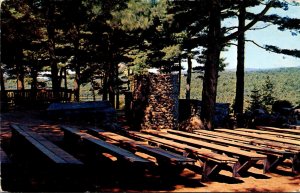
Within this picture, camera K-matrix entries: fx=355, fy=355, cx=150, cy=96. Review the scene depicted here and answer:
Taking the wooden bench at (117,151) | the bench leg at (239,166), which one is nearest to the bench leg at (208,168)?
the bench leg at (239,166)

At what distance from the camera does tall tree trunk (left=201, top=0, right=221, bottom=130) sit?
1398 centimetres

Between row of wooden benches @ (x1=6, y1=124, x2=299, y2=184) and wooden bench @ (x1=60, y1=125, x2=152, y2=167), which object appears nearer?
wooden bench @ (x1=60, y1=125, x2=152, y2=167)

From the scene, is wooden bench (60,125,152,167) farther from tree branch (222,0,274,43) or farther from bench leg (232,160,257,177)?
tree branch (222,0,274,43)

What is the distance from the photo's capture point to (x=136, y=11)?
98.0 feet

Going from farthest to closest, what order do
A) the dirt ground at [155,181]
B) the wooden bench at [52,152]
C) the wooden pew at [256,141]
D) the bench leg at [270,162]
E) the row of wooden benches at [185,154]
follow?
the wooden pew at [256,141], the bench leg at [270,162], the row of wooden benches at [185,154], the dirt ground at [155,181], the wooden bench at [52,152]

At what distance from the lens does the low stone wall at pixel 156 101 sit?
46.8 feet

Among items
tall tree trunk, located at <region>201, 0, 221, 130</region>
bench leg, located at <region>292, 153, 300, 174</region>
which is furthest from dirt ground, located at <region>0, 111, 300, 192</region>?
tall tree trunk, located at <region>201, 0, 221, 130</region>

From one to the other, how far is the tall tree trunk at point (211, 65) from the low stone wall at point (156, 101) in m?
1.21

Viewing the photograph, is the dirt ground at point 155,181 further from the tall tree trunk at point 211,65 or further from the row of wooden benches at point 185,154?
the tall tree trunk at point 211,65

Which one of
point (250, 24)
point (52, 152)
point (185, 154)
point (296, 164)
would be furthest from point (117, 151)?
point (250, 24)

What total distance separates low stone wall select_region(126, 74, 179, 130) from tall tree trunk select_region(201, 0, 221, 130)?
3.97ft

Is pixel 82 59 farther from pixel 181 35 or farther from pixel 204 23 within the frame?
pixel 204 23

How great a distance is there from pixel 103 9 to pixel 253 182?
1770 cm

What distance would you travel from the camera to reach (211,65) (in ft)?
46.3
